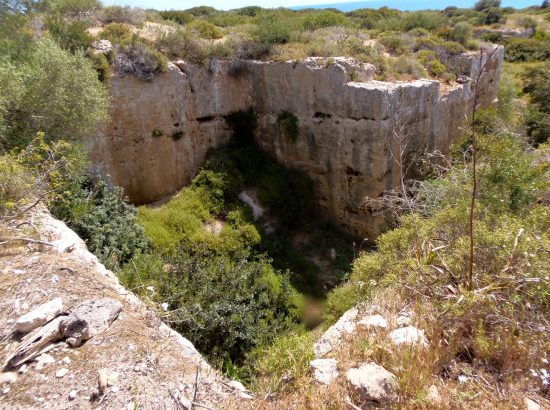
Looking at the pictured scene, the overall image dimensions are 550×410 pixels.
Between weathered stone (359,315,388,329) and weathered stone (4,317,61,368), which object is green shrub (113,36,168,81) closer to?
weathered stone (4,317,61,368)

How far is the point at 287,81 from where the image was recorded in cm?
1016

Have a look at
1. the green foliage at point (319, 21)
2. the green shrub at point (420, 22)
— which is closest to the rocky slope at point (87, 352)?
the green foliage at point (319, 21)

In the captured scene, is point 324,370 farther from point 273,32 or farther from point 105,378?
point 273,32

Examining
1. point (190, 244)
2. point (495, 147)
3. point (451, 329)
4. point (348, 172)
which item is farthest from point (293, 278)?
point (451, 329)

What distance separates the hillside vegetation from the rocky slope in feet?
1.63

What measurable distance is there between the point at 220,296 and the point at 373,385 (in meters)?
4.55

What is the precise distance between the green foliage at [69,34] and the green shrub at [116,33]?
643 mm

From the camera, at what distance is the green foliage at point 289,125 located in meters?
10.4

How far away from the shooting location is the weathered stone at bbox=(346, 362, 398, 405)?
2631 millimetres

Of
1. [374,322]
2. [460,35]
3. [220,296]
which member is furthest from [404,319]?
[460,35]

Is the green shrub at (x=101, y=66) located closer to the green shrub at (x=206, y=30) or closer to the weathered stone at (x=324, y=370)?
the green shrub at (x=206, y=30)

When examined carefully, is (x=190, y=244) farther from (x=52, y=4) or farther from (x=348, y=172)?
(x=52, y=4)

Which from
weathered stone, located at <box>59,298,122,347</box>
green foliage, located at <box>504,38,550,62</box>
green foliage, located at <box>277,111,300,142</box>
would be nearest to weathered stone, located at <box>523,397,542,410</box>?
weathered stone, located at <box>59,298,122,347</box>

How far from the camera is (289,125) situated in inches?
410
